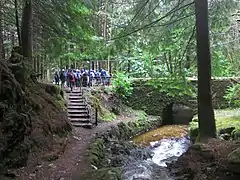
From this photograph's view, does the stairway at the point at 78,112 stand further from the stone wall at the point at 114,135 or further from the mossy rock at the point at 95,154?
the mossy rock at the point at 95,154

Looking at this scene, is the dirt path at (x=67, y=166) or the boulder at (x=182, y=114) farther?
→ the boulder at (x=182, y=114)

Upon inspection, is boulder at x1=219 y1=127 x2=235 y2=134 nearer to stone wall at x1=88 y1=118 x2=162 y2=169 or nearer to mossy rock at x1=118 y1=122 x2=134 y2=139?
stone wall at x1=88 y1=118 x2=162 y2=169

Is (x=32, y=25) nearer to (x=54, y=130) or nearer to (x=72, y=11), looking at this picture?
(x=72, y=11)

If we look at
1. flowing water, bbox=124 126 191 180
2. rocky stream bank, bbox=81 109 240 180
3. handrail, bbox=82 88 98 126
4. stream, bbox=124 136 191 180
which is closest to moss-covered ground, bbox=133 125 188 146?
rocky stream bank, bbox=81 109 240 180

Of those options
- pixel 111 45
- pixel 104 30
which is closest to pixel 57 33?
pixel 111 45

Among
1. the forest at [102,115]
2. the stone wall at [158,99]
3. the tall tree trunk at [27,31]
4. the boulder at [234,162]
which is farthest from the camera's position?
the stone wall at [158,99]

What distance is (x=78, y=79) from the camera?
23.1 meters

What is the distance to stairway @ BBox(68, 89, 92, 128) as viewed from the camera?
15228mm

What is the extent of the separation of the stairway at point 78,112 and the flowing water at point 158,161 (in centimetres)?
303

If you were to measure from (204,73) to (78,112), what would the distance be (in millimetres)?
8245

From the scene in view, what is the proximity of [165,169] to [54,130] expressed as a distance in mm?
3826

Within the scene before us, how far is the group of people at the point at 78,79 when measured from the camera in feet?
71.8

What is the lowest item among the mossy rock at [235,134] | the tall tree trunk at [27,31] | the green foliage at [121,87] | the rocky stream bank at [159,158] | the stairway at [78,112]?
the rocky stream bank at [159,158]

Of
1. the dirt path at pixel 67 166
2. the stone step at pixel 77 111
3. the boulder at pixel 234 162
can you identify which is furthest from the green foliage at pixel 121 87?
the boulder at pixel 234 162
